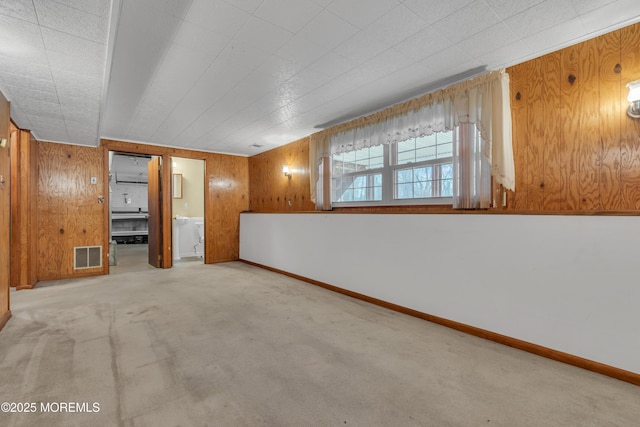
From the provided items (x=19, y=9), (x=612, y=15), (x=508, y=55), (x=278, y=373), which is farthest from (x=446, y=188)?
(x=19, y=9)

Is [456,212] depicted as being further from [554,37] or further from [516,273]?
[554,37]

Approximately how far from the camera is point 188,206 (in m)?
7.19

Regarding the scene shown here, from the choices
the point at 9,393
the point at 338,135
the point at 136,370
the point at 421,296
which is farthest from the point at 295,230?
the point at 9,393

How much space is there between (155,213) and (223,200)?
132cm

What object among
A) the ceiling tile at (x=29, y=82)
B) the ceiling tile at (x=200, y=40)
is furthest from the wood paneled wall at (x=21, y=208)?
the ceiling tile at (x=200, y=40)

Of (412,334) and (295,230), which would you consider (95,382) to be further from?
(295,230)

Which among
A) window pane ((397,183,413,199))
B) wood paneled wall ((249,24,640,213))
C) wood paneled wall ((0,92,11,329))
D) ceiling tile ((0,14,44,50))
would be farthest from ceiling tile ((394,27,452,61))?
wood paneled wall ((0,92,11,329))

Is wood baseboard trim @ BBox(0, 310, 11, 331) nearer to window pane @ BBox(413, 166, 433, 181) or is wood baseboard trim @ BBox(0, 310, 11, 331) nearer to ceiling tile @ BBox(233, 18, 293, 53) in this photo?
ceiling tile @ BBox(233, 18, 293, 53)

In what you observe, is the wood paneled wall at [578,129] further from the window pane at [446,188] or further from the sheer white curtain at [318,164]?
the sheer white curtain at [318,164]

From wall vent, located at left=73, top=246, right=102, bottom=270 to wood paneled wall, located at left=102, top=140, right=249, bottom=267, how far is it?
176cm

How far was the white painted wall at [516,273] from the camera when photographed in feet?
6.11

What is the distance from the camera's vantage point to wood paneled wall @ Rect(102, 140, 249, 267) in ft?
19.6

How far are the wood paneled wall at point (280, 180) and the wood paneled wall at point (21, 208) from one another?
11.5 ft

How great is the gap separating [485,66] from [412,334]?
247 centimetres
